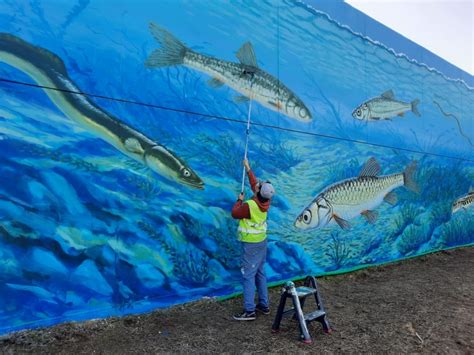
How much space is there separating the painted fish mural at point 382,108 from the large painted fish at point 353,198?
92 centimetres

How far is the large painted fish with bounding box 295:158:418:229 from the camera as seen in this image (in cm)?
701

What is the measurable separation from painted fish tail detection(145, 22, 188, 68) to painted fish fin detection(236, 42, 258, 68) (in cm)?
100

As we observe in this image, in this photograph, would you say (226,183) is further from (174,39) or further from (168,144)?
(174,39)

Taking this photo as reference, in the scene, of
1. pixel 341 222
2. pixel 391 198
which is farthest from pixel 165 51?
pixel 391 198

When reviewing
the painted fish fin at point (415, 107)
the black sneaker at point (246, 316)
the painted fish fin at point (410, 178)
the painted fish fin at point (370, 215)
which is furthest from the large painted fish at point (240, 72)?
the painted fish fin at point (415, 107)

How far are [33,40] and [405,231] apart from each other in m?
8.29

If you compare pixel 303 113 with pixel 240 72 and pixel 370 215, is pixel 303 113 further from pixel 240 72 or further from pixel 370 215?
pixel 370 215

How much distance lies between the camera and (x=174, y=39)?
5.17m

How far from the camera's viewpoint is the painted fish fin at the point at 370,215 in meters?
8.10

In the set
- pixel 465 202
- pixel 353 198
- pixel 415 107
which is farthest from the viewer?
pixel 465 202

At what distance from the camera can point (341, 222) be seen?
7523 millimetres

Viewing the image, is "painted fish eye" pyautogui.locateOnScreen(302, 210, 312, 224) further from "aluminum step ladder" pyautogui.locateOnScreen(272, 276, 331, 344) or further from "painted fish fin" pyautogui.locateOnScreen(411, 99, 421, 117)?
"painted fish fin" pyautogui.locateOnScreen(411, 99, 421, 117)

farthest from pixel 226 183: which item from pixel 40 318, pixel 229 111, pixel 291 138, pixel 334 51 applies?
pixel 334 51

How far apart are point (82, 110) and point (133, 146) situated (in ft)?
2.18
